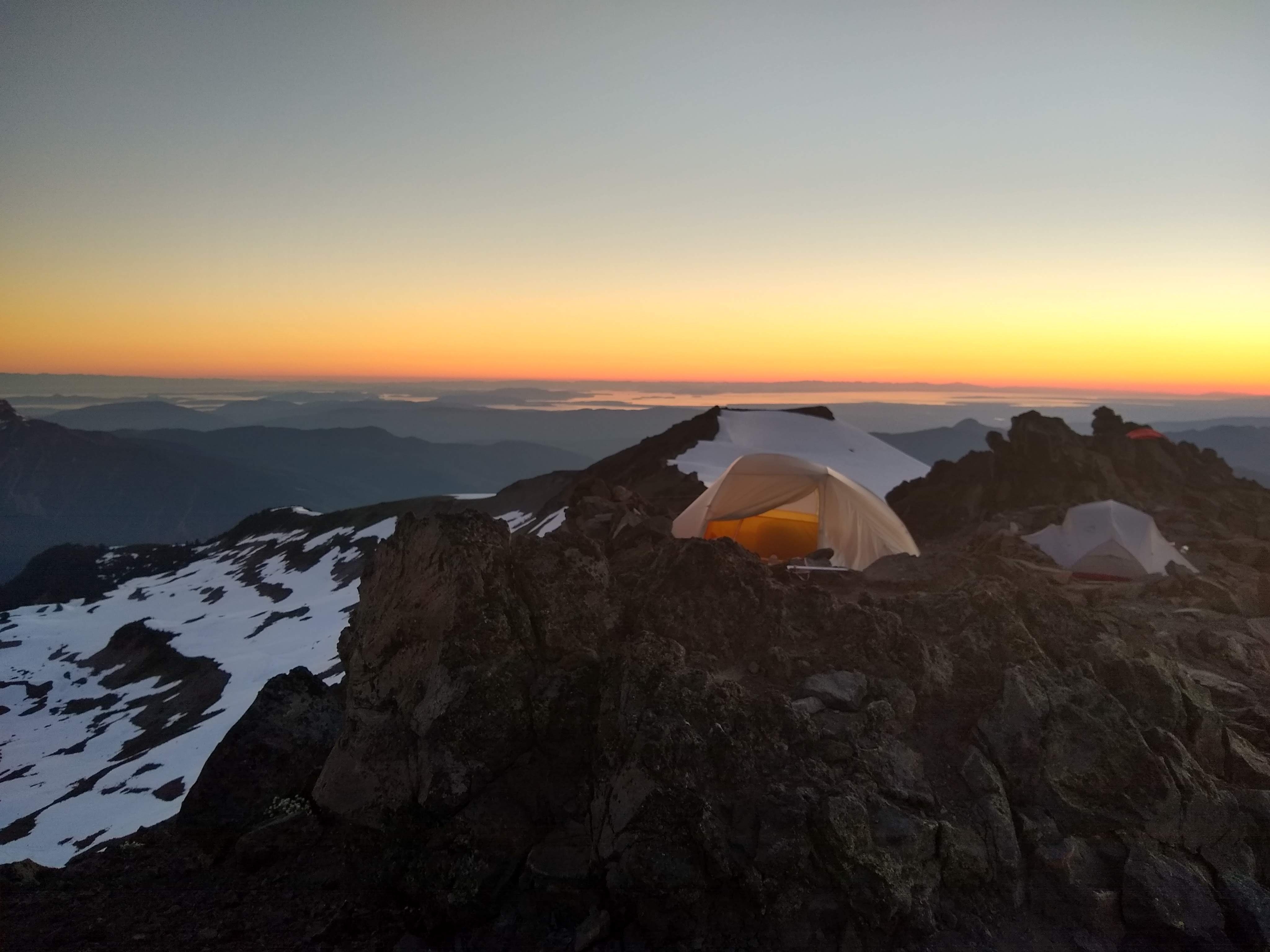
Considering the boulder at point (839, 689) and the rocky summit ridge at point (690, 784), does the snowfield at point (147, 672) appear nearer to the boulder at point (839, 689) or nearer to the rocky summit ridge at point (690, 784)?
the rocky summit ridge at point (690, 784)

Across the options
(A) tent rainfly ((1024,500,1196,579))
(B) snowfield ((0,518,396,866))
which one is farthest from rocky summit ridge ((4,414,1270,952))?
(A) tent rainfly ((1024,500,1196,579))

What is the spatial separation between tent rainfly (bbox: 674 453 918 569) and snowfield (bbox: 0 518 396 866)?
503 inches

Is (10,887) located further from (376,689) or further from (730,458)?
(730,458)

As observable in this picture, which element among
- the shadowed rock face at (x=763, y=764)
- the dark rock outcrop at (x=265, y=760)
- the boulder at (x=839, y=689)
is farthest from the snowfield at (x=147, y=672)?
the boulder at (x=839, y=689)

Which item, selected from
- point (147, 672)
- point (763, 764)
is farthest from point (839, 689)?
point (147, 672)

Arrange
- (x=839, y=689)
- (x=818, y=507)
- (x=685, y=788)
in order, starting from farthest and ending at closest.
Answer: (x=818, y=507)
(x=839, y=689)
(x=685, y=788)

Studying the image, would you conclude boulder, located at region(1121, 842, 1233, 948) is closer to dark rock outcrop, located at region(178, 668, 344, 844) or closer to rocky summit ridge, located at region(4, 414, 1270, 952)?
rocky summit ridge, located at region(4, 414, 1270, 952)

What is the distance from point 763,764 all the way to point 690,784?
84cm

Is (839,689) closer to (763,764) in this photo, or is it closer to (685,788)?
(763,764)

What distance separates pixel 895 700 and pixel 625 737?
3.32m

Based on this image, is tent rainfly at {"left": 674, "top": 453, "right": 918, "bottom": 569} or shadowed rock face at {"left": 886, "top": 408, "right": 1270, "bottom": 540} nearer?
tent rainfly at {"left": 674, "top": 453, "right": 918, "bottom": 569}

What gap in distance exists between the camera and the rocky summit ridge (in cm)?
676

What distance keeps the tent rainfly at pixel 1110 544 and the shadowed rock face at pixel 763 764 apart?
14.0m

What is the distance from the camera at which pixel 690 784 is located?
7.09 metres
